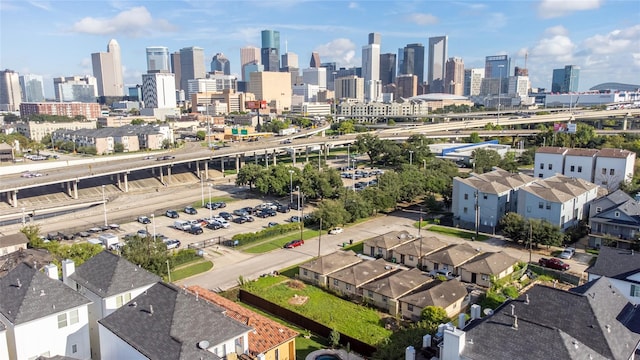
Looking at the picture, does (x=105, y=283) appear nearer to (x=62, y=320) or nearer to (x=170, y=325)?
(x=62, y=320)

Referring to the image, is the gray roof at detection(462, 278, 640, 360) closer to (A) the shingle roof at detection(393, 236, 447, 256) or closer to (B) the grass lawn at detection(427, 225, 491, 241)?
(A) the shingle roof at detection(393, 236, 447, 256)

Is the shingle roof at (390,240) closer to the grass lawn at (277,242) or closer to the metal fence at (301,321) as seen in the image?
the grass lawn at (277,242)

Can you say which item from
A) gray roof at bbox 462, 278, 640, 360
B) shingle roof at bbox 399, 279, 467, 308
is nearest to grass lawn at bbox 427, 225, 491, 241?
shingle roof at bbox 399, 279, 467, 308

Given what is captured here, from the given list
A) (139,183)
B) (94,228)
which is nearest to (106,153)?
(139,183)

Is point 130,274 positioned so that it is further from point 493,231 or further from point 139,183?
point 139,183

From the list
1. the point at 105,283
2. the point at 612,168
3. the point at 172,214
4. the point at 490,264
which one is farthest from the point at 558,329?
the point at 612,168
